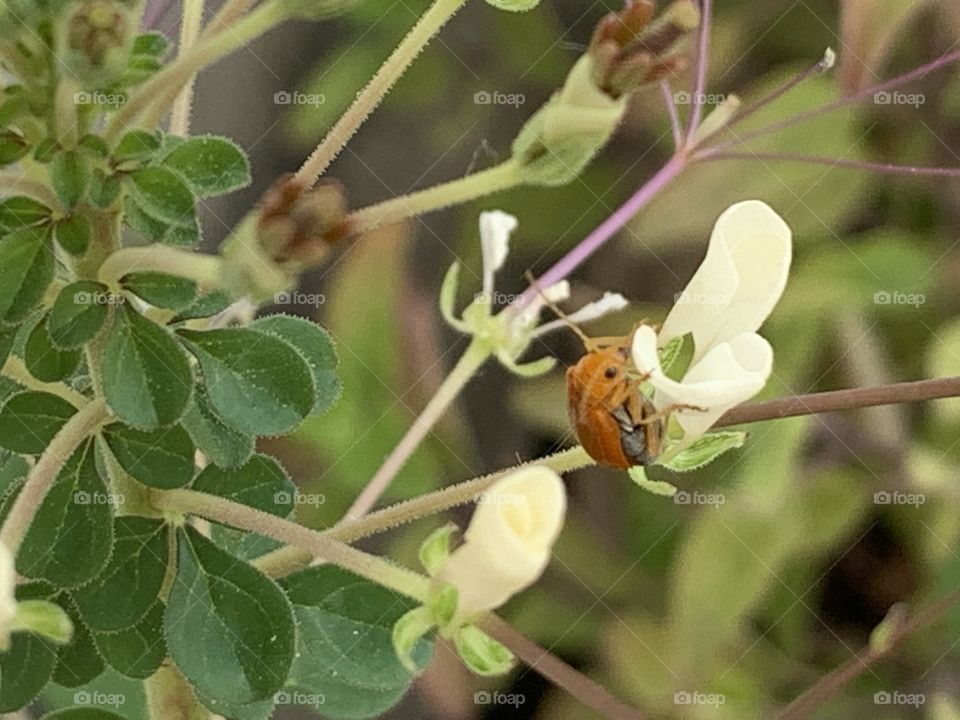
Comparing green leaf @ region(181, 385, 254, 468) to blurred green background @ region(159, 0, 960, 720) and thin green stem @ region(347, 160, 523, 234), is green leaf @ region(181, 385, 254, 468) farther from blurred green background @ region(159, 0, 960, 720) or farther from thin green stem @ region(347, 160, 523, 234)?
blurred green background @ region(159, 0, 960, 720)

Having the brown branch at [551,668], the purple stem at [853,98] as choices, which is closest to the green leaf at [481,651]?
the brown branch at [551,668]

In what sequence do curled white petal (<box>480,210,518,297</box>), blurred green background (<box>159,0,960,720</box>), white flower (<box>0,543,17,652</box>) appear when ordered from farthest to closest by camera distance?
1. blurred green background (<box>159,0,960,720</box>)
2. curled white petal (<box>480,210,518,297</box>)
3. white flower (<box>0,543,17,652</box>)

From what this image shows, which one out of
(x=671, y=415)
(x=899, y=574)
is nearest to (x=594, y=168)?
(x=899, y=574)

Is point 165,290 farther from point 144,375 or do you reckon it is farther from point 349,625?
point 349,625

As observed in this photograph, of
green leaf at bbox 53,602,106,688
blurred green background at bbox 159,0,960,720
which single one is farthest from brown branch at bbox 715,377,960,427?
blurred green background at bbox 159,0,960,720

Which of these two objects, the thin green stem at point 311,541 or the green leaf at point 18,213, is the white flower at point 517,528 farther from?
the green leaf at point 18,213

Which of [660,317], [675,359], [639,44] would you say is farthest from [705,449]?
[660,317]
